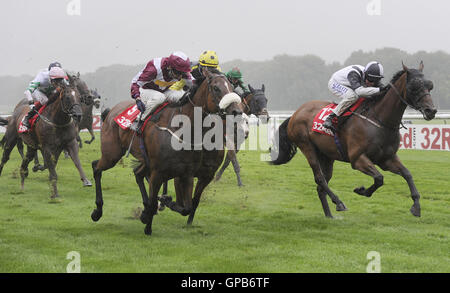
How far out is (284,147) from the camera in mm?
8461

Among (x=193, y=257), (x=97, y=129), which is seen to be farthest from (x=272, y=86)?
(x=193, y=257)

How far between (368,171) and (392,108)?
83 centimetres

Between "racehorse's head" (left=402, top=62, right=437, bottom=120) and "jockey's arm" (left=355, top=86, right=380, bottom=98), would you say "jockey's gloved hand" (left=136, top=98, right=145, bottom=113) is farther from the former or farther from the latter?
"racehorse's head" (left=402, top=62, right=437, bottom=120)

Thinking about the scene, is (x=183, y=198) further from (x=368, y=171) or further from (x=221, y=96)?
(x=368, y=171)

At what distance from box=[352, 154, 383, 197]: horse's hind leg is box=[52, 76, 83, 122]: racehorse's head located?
432 centimetres

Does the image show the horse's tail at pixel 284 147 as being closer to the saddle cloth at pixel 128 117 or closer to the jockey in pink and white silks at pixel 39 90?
the saddle cloth at pixel 128 117

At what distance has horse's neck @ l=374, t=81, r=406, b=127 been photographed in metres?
6.66

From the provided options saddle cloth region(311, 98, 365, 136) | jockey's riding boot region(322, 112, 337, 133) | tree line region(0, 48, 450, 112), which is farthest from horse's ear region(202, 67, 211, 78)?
tree line region(0, 48, 450, 112)

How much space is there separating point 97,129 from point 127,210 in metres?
18.1

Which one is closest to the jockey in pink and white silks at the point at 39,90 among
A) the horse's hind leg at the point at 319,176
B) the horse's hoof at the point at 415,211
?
the horse's hind leg at the point at 319,176

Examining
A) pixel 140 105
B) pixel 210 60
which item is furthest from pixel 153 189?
pixel 210 60
